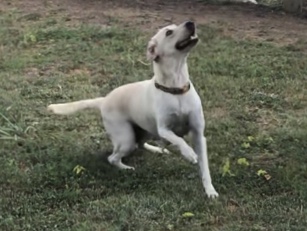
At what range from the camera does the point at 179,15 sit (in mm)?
9320

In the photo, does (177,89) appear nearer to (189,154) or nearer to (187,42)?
(187,42)

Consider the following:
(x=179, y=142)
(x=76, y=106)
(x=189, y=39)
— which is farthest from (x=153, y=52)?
(x=76, y=106)

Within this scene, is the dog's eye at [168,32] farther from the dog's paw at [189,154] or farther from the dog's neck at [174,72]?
the dog's paw at [189,154]

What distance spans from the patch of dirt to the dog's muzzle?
3783 millimetres

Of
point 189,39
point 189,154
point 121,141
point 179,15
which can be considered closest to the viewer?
point 189,154

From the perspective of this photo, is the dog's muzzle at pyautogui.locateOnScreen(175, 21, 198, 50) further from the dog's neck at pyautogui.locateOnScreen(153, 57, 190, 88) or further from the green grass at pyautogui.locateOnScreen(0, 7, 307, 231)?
the green grass at pyautogui.locateOnScreen(0, 7, 307, 231)

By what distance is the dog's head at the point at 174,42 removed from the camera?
4.74 meters

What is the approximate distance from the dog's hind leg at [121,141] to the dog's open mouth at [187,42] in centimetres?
71

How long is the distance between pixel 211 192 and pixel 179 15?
4944 mm

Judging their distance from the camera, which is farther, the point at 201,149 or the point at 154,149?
the point at 154,149

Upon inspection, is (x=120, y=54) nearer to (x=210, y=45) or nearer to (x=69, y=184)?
(x=210, y=45)

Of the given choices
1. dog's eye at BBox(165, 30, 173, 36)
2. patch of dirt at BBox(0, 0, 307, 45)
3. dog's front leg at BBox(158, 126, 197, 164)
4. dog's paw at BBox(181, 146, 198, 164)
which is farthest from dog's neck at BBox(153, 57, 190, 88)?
patch of dirt at BBox(0, 0, 307, 45)

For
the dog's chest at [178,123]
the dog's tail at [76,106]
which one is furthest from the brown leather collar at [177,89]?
the dog's tail at [76,106]

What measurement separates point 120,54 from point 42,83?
45.9 inches
